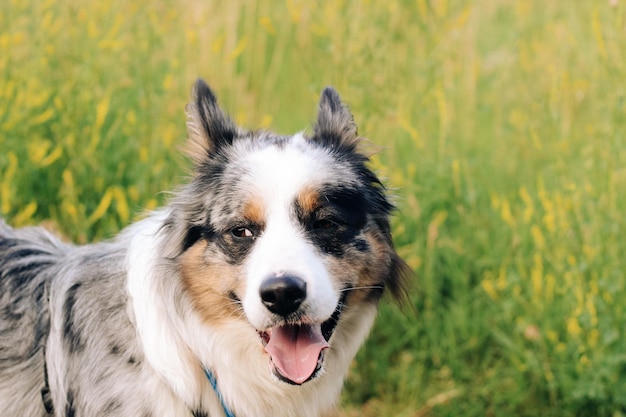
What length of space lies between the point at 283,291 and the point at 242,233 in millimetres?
368

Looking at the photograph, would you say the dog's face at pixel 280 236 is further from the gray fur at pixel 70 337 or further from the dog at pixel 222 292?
the gray fur at pixel 70 337

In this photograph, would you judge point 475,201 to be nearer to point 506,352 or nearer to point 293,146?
point 506,352

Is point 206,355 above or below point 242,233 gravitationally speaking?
below

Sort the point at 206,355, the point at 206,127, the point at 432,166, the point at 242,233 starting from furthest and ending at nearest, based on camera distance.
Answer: the point at 432,166 < the point at 206,127 < the point at 206,355 < the point at 242,233

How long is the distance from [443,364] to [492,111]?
196 centimetres

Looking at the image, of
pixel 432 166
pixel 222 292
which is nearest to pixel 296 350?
pixel 222 292

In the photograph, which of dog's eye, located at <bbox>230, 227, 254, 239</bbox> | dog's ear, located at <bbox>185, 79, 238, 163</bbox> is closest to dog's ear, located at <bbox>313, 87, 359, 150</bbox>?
dog's ear, located at <bbox>185, 79, 238, 163</bbox>

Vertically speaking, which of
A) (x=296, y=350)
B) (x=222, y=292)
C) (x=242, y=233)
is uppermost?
(x=242, y=233)

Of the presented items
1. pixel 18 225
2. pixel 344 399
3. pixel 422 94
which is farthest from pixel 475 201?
pixel 18 225

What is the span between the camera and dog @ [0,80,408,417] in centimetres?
271

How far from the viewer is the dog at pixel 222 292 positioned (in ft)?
8.89

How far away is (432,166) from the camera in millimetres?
4781

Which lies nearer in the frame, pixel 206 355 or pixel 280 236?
pixel 280 236

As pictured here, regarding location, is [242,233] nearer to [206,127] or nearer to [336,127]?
[206,127]
